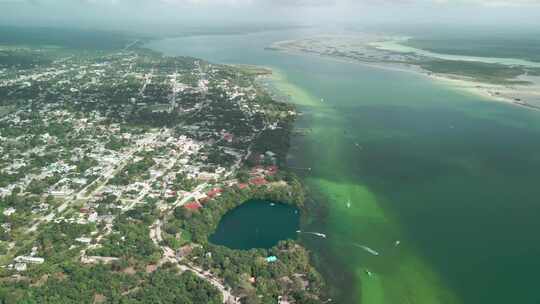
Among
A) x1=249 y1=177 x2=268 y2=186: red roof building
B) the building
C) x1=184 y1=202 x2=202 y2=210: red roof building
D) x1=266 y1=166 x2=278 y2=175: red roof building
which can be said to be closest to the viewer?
the building

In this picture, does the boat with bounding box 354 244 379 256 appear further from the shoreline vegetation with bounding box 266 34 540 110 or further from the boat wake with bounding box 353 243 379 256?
the shoreline vegetation with bounding box 266 34 540 110

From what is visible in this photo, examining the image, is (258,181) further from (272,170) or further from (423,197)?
(423,197)

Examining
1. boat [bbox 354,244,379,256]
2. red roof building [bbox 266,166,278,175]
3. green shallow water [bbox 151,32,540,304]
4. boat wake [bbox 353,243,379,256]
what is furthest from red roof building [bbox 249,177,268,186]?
boat [bbox 354,244,379,256]

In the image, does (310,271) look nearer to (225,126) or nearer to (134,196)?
(134,196)

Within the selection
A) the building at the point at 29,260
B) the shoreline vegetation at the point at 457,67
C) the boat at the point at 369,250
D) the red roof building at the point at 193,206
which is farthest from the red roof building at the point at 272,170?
the shoreline vegetation at the point at 457,67

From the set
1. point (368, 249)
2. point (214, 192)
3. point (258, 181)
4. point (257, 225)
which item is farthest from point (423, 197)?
point (214, 192)

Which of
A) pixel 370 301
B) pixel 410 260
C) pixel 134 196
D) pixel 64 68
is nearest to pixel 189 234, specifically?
pixel 134 196
